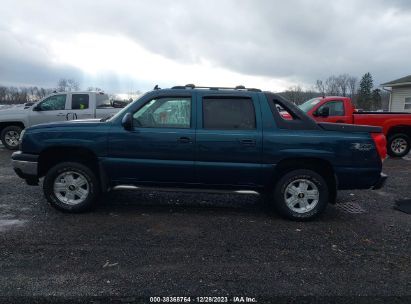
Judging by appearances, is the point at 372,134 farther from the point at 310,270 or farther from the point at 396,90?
the point at 396,90

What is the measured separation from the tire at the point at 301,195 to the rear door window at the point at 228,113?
0.90 m

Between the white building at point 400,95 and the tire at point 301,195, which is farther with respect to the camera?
the white building at point 400,95

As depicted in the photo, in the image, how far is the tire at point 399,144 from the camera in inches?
475

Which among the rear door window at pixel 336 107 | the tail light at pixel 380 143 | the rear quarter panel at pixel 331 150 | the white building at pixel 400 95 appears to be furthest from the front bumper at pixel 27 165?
the white building at pixel 400 95

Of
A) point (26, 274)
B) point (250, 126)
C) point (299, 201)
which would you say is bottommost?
point (26, 274)

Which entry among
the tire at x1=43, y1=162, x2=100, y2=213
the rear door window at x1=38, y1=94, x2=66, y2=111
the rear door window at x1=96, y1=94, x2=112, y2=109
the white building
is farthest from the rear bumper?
the white building

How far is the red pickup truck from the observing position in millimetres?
11125

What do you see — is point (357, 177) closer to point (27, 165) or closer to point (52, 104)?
point (27, 165)

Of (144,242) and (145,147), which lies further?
(145,147)

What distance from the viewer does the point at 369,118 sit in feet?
37.5

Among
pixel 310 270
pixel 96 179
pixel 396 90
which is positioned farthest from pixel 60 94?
pixel 396 90

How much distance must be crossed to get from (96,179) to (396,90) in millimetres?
27052

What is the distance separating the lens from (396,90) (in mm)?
27375

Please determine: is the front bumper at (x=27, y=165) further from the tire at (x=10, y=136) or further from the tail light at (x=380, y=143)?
the tire at (x=10, y=136)
